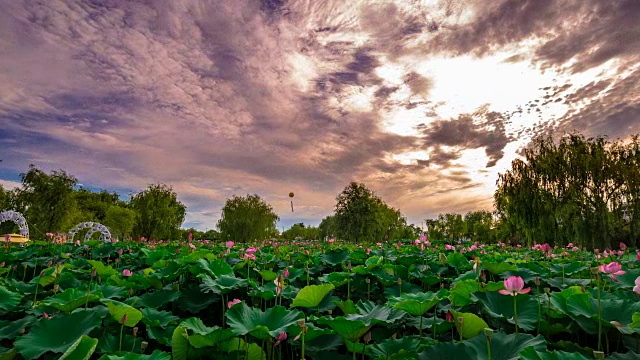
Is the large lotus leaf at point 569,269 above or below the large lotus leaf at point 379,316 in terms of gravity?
above

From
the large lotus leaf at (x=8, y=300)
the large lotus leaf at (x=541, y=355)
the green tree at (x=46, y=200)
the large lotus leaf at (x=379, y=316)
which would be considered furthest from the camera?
the green tree at (x=46, y=200)

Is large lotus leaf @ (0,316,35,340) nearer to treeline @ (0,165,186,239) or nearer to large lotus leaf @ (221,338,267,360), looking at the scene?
large lotus leaf @ (221,338,267,360)

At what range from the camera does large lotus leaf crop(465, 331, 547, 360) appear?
5.10 ft

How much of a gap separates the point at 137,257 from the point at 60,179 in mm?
39816

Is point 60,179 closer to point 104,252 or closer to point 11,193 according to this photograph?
point 11,193

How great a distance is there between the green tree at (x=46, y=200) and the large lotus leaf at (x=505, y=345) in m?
42.5

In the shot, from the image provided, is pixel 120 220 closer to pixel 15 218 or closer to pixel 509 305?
pixel 15 218

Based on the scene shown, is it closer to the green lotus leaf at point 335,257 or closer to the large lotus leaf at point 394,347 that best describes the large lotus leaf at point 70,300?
the large lotus leaf at point 394,347

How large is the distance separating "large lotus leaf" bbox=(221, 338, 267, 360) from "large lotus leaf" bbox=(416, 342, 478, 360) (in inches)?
30.9

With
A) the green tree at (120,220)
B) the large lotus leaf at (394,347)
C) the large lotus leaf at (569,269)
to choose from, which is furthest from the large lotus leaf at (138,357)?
the green tree at (120,220)

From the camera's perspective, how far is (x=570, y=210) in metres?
19.6

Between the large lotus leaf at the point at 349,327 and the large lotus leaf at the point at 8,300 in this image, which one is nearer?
the large lotus leaf at the point at 349,327

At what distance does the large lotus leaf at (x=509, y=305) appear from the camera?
2.05m

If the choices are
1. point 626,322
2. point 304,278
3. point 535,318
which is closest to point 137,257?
point 304,278
